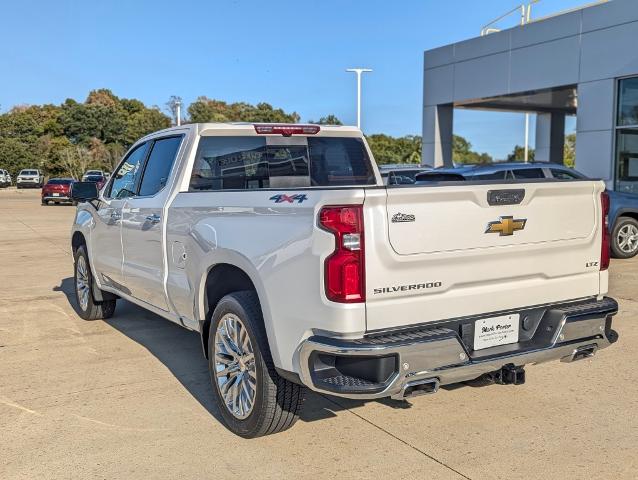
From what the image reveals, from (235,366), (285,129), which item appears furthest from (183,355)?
(285,129)

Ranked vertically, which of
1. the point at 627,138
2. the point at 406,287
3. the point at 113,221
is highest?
the point at 627,138

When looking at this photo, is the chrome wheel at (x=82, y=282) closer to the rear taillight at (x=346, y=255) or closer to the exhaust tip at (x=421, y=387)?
the rear taillight at (x=346, y=255)

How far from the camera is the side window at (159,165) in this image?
524cm

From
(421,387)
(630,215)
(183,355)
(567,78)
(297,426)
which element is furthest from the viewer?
(567,78)

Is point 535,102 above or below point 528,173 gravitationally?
above

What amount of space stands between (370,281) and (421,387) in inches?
24.6

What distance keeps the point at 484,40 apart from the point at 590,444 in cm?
1687

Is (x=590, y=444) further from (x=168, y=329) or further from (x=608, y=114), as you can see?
(x=608, y=114)

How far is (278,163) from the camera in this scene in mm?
5363

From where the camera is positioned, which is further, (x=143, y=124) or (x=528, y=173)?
(x=143, y=124)

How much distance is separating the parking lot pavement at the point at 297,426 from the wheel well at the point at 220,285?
27.3 inches

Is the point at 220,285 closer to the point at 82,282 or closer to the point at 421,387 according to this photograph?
the point at 421,387

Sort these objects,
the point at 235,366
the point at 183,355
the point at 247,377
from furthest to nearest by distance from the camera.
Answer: the point at 183,355, the point at 235,366, the point at 247,377

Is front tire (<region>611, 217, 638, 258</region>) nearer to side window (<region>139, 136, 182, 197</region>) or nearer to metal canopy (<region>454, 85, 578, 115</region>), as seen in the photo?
metal canopy (<region>454, 85, 578, 115</region>)
